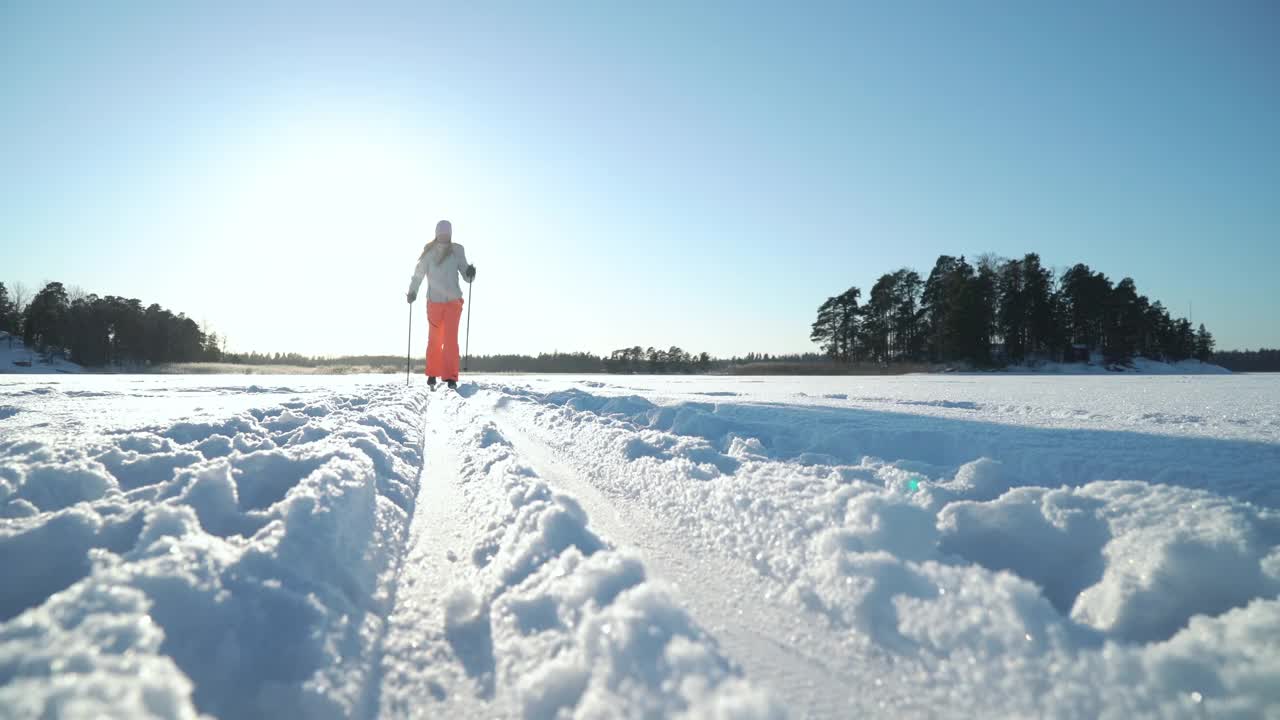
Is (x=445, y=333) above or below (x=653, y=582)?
above

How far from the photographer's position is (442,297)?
7094 millimetres

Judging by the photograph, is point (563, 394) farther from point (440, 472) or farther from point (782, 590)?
point (782, 590)

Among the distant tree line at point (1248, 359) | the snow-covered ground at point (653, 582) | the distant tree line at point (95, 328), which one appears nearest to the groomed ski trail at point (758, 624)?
the snow-covered ground at point (653, 582)

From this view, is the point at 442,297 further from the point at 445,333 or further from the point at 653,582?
the point at 653,582

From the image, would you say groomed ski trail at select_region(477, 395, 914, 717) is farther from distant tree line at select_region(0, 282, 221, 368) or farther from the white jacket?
distant tree line at select_region(0, 282, 221, 368)

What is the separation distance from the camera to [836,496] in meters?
1.50

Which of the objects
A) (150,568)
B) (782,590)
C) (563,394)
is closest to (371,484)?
(150,568)

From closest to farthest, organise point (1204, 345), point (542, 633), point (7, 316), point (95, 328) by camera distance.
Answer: point (542, 633)
point (95, 328)
point (7, 316)
point (1204, 345)

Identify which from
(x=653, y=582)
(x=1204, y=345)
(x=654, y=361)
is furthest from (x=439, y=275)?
(x=1204, y=345)

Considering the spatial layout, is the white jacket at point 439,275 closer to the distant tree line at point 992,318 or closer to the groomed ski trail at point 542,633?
the groomed ski trail at point 542,633

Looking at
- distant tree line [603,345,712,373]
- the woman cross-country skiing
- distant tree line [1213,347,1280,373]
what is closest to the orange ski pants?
the woman cross-country skiing

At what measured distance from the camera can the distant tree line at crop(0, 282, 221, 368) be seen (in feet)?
147

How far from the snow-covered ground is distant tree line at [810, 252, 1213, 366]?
4206 centimetres

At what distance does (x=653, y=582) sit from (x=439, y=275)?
6.83 meters
